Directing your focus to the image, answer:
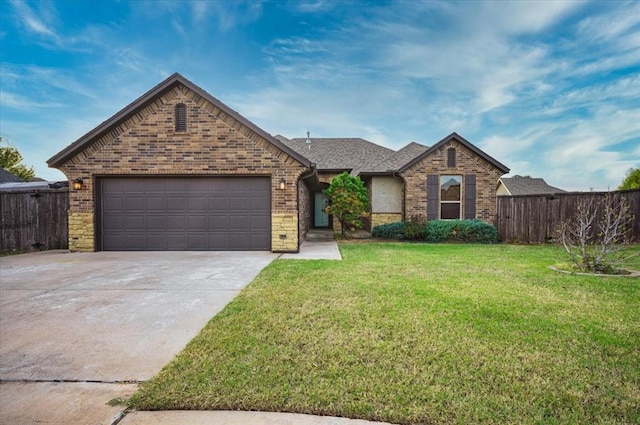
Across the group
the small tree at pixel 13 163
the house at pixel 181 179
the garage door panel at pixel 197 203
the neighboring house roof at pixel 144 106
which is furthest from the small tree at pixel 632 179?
the small tree at pixel 13 163

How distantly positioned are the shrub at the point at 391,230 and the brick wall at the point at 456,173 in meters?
0.84

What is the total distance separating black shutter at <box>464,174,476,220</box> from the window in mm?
288

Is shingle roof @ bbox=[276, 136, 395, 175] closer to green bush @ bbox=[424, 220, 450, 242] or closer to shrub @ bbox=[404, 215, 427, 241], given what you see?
shrub @ bbox=[404, 215, 427, 241]

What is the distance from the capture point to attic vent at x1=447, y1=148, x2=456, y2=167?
14.6 meters

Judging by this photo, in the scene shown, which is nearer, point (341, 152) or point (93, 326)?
point (93, 326)

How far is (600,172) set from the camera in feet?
58.3

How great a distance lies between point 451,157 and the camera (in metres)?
14.6

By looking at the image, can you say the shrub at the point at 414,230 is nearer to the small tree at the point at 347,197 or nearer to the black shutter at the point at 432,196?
the black shutter at the point at 432,196

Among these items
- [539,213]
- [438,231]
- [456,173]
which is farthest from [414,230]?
[539,213]

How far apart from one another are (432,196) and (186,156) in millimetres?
10716

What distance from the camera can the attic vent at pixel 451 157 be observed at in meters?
14.6

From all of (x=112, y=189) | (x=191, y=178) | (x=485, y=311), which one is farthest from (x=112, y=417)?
(x=112, y=189)

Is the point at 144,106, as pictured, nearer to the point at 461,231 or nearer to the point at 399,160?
the point at 399,160

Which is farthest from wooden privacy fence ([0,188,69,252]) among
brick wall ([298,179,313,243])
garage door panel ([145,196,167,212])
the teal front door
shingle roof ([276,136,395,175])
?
the teal front door
